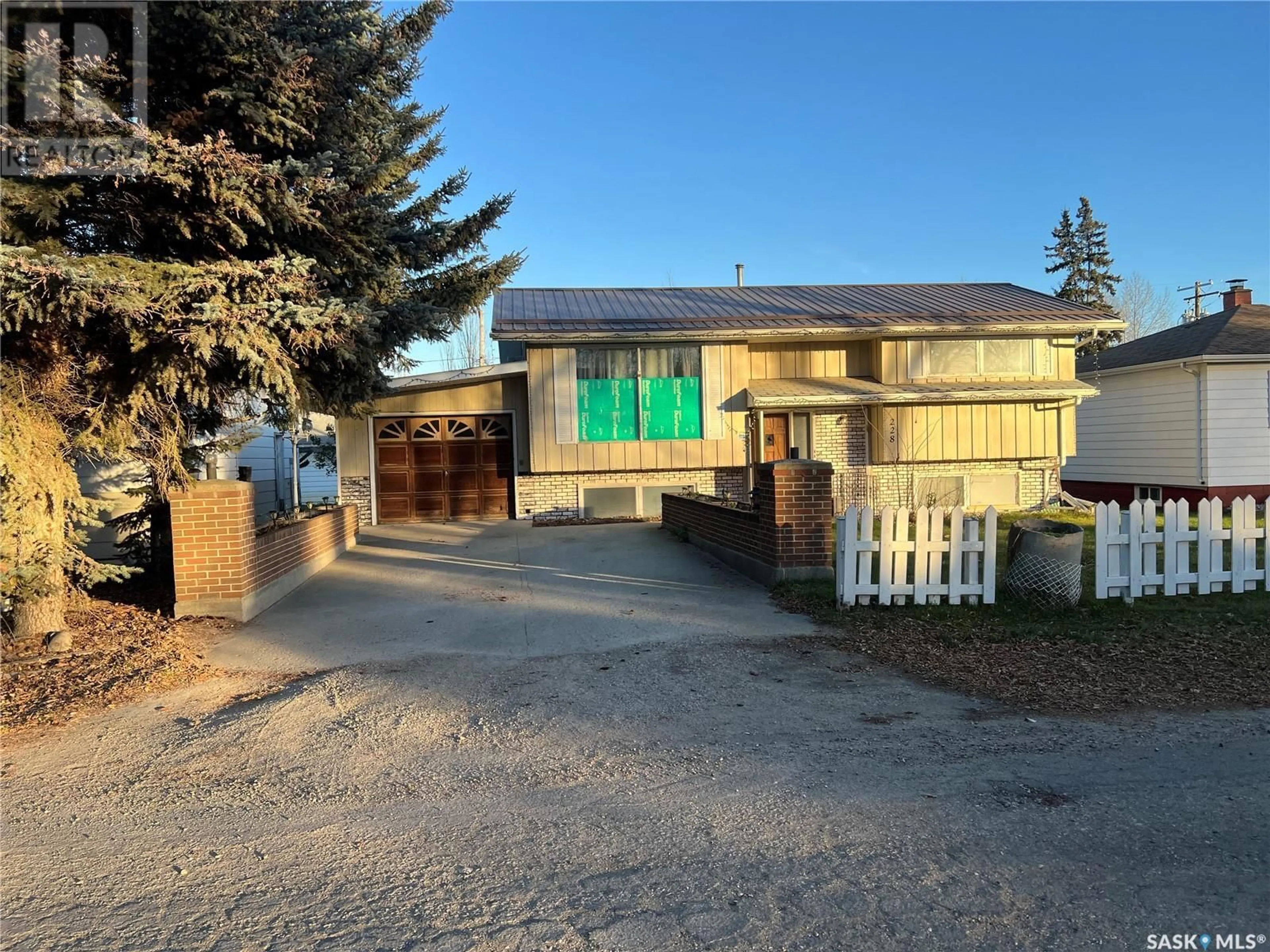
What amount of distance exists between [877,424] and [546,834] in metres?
15.3

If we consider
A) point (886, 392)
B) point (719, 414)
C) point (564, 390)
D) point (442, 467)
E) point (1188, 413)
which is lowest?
point (442, 467)

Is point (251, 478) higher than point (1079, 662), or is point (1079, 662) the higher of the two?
point (251, 478)

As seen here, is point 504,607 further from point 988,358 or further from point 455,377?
point 988,358

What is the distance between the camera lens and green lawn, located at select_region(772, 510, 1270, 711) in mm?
5164

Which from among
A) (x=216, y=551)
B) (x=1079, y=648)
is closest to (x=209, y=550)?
(x=216, y=551)

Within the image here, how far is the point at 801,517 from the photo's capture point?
870 cm

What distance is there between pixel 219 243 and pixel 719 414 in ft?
35.9

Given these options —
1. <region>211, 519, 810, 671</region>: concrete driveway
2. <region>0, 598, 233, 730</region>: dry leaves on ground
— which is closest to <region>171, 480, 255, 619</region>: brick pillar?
<region>0, 598, 233, 730</region>: dry leaves on ground

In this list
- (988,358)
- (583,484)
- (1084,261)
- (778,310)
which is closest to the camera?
(583,484)

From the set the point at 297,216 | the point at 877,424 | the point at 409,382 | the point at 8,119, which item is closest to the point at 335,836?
the point at 297,216

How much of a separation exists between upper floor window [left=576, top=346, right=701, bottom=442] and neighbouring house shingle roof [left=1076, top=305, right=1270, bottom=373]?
433 inches

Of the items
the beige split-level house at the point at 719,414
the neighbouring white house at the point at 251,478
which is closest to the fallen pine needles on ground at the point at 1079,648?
the neighbouring white house at the point at 251,478

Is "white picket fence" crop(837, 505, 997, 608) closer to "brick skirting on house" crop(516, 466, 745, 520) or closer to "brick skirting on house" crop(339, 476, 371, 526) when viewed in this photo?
"brick skirting on house" crop(516, 466, 745, 520)

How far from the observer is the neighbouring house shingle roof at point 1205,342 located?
16.9m
